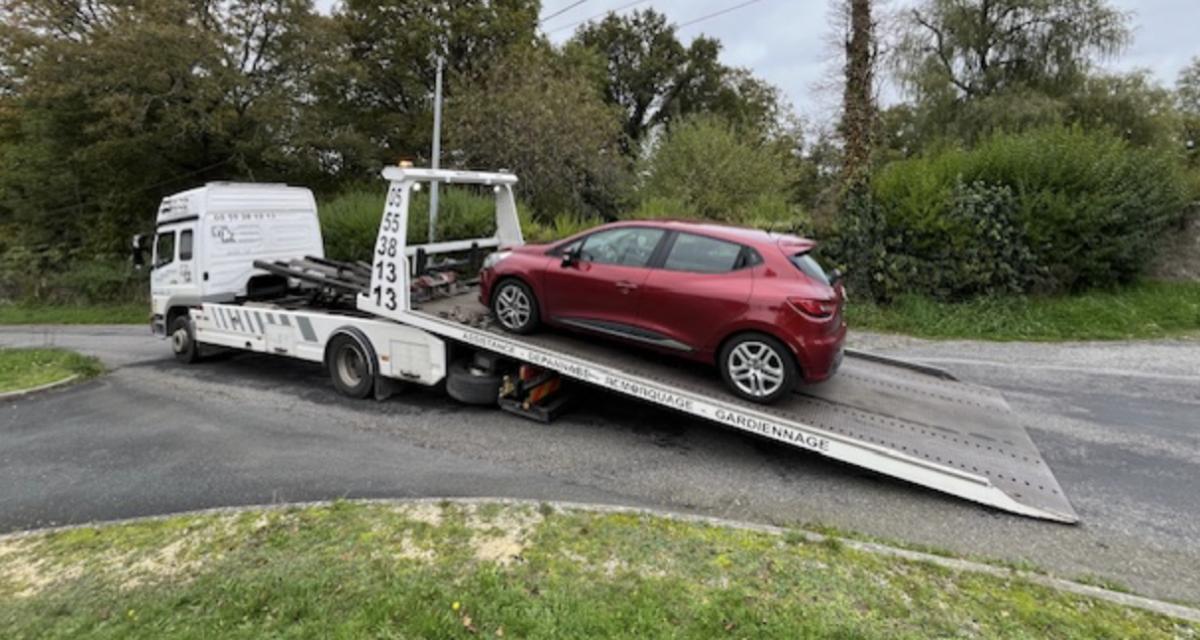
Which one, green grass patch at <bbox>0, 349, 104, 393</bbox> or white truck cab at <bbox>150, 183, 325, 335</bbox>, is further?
white truck cab at <bbox>150, 183, 325, 335</bbox>

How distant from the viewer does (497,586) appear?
11.2ft

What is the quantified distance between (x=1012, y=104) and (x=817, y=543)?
22.4 metres

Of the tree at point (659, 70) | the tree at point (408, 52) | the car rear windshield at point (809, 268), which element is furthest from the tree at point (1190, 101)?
the car rear windshield at point (809, 268)

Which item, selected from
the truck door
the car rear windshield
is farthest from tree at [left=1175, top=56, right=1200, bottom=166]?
the truck door

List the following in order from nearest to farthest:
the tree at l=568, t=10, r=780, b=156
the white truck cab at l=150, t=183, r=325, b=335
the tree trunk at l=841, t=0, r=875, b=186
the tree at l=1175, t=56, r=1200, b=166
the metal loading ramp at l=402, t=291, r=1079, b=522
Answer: the metal loading ramp at l=402, t=291, r=1079, b=522, the white truck cab at l=150, t=183, r=325, b=335, the tree trunk at l=841, t=0, r=875, b=186, the tree at l=1175, t=56, r=1200, b=166, the tree at l=568, t=10, r=780, b=156

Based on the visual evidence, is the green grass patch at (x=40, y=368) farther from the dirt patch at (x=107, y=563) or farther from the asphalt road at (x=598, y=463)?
the dirt patch at (x=107, y=563)

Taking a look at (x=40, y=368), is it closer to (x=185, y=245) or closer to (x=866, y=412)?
(x=185, y=245)

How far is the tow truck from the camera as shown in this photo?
503 cm

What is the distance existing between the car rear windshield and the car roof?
0.09 m

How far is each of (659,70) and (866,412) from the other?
41.4 metres

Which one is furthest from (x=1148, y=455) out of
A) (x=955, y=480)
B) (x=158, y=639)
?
(x=158, y=639)

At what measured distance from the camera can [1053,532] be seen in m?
4.30

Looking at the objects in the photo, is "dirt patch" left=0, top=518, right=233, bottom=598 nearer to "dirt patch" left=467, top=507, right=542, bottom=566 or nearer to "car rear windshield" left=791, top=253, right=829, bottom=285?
"dirt patch" left=467, top=507, right=542, bottom=566

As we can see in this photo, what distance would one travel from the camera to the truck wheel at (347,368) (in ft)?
24.2
